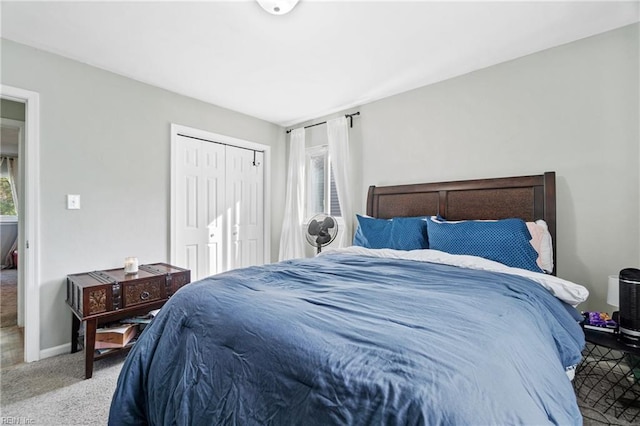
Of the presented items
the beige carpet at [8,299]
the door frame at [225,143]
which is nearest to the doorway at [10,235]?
the beige carpet at [8,299]

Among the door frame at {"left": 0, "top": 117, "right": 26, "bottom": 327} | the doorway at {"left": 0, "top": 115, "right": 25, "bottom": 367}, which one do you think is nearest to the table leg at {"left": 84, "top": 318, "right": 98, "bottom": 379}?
the doorway at {"left": 0, "top": 115, "right": 25, "bottom": 367}

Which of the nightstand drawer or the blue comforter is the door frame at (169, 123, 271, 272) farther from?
the blue comforter

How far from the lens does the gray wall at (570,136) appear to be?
2076 millimetres

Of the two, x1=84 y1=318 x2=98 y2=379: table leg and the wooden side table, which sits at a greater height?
the wooden side table

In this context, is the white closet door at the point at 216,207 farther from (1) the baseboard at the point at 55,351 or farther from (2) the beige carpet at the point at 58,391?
(2) the beige carpet at the point at 58,391

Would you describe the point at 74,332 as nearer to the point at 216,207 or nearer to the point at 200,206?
the point at 200,206

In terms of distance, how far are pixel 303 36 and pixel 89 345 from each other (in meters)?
2.74

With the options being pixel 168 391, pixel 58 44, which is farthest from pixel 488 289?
pixel 58 44

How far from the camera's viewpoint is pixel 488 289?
143 centimetres

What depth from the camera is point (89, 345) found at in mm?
2100

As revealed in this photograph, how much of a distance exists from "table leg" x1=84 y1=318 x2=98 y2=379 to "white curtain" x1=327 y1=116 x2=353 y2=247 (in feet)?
7.94

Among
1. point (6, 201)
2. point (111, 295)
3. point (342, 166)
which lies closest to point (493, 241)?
point (342, 166)

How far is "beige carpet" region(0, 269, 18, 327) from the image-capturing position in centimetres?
322

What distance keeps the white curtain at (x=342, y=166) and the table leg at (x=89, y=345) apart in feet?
7.94
